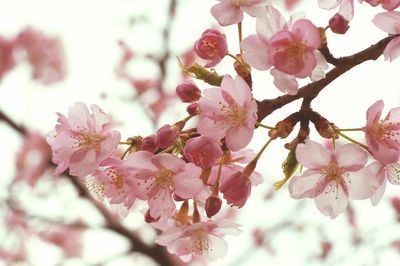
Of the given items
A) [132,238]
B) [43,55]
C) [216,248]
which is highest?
[216,248]

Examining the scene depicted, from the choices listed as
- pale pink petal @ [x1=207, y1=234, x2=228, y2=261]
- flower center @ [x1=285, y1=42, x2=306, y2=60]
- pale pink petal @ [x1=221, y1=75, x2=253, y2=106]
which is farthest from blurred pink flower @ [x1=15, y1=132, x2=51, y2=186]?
flower center @ [x1=285, y1=42, x2=306, y2=60]

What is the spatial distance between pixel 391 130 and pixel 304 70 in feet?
0.73

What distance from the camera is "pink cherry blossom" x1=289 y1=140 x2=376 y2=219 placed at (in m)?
1.07

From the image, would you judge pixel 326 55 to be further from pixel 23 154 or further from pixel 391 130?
pixel 23 154

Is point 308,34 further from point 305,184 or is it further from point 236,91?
point 305,184

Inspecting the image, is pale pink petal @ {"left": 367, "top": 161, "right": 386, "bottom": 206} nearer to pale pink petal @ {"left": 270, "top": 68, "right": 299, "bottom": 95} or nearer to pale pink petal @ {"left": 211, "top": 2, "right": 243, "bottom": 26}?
pale pink petal @ {"left": 270, "top": 68, "right": 299, "bottom": 95}

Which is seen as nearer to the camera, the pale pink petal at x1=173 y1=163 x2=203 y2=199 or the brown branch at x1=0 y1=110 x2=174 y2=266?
the pale pink petal at x1=173 y1=163 x2=203 y2=199

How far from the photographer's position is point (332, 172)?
115cm

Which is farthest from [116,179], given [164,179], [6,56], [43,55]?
[43,55]

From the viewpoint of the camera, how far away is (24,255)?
20.7 feet

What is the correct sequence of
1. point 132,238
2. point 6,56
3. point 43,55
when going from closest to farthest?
point 132,238, point 6,56, point 43,55

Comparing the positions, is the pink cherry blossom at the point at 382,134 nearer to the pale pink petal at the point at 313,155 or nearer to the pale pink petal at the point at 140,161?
the pale pink petal at the point at 313,155

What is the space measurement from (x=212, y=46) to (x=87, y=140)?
0.32 meters

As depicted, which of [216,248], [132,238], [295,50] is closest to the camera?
[295,50]
